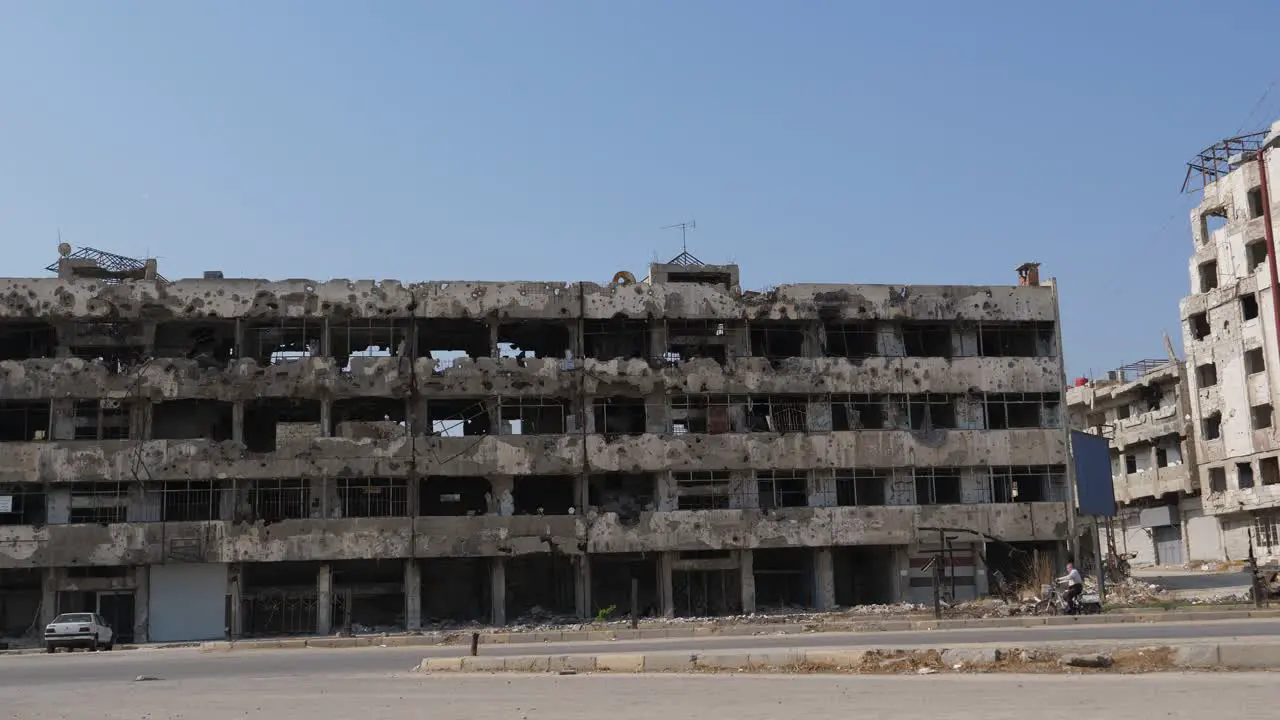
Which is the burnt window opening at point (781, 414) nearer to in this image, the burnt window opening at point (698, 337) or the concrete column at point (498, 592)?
the burnt window opening at point (698, 337)

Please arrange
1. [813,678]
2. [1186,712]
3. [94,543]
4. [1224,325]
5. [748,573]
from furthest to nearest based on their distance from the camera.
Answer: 1. [1224,325]
2. [748,573]
3. [94,543]
4. [813,678]
5. [1186,712]

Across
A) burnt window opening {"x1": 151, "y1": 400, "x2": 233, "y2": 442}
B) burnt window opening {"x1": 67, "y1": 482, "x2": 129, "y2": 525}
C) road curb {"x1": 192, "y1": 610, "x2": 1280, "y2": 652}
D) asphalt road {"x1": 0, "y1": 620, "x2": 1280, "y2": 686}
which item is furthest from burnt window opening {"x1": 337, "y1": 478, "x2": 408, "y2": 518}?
asphalt road {"x1": 0, "y1": 620, "x2": 1280, "y2": 686}

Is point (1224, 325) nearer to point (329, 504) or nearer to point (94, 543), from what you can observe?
point (329, 504)

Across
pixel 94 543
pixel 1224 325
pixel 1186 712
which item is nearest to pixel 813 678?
pixel 1186 712

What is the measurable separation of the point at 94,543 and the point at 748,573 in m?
24.3

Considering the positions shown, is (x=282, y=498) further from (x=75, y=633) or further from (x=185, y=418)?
(x=75, y=633)

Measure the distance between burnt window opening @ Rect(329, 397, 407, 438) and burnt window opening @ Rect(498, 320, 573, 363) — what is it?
490 centimetres

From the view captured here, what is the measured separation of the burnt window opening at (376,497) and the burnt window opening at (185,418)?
561 centimetres

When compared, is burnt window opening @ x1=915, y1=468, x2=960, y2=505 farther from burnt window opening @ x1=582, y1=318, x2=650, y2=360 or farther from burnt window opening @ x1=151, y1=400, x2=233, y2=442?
burnt window opening @ x1=151, y1=400, x2=233, y2=442

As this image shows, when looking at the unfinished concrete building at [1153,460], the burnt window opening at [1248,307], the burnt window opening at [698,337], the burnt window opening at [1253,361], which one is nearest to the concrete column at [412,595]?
the burnt window opening at [698,337]

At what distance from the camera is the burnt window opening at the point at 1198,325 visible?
227 feet

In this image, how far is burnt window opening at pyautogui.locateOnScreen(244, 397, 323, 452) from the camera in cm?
4991

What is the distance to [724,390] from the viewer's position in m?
52.5

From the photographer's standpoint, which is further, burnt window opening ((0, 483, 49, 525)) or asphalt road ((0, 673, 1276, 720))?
burnt window opening ((0, 483, 49, 525))
